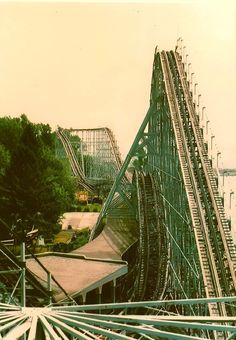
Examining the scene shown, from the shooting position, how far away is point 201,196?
1911cm

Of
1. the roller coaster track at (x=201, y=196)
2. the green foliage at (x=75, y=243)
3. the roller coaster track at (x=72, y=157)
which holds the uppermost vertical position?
the roller coaster track at (x=72, y=157)

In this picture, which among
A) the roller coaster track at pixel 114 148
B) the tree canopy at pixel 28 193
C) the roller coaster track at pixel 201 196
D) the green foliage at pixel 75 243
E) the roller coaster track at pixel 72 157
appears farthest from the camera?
the roller coaster track at pixel 72 157

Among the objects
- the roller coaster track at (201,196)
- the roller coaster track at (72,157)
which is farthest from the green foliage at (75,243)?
the roller coaster track at (72,157)

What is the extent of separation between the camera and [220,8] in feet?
42.2

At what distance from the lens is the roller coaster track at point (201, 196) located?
15.0 metres

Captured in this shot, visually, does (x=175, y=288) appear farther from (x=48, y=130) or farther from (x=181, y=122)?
(x=48, y=130)

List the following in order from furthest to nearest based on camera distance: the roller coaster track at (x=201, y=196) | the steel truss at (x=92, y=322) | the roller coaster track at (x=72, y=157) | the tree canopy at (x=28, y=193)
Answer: the roller coaster track at (x=72, y=157)
the tree canopy at (x=28, y=193)
the roller coaster track at (x=201, y=196)
the steel truss at (x=92, y=322)

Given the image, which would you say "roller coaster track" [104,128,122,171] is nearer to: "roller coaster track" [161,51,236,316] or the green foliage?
the green foliage

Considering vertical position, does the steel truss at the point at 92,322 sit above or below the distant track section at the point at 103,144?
below

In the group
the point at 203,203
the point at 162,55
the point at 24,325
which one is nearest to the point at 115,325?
the point at 24,325

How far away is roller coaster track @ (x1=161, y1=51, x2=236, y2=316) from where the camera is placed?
592 inches

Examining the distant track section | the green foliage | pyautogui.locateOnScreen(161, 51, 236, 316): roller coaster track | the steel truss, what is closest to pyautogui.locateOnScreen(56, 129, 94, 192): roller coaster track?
the distant track section

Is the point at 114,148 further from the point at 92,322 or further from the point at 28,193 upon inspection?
the point at 92,322

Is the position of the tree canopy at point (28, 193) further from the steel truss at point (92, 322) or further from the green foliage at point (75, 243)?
the steel truss at point (92, 322)
